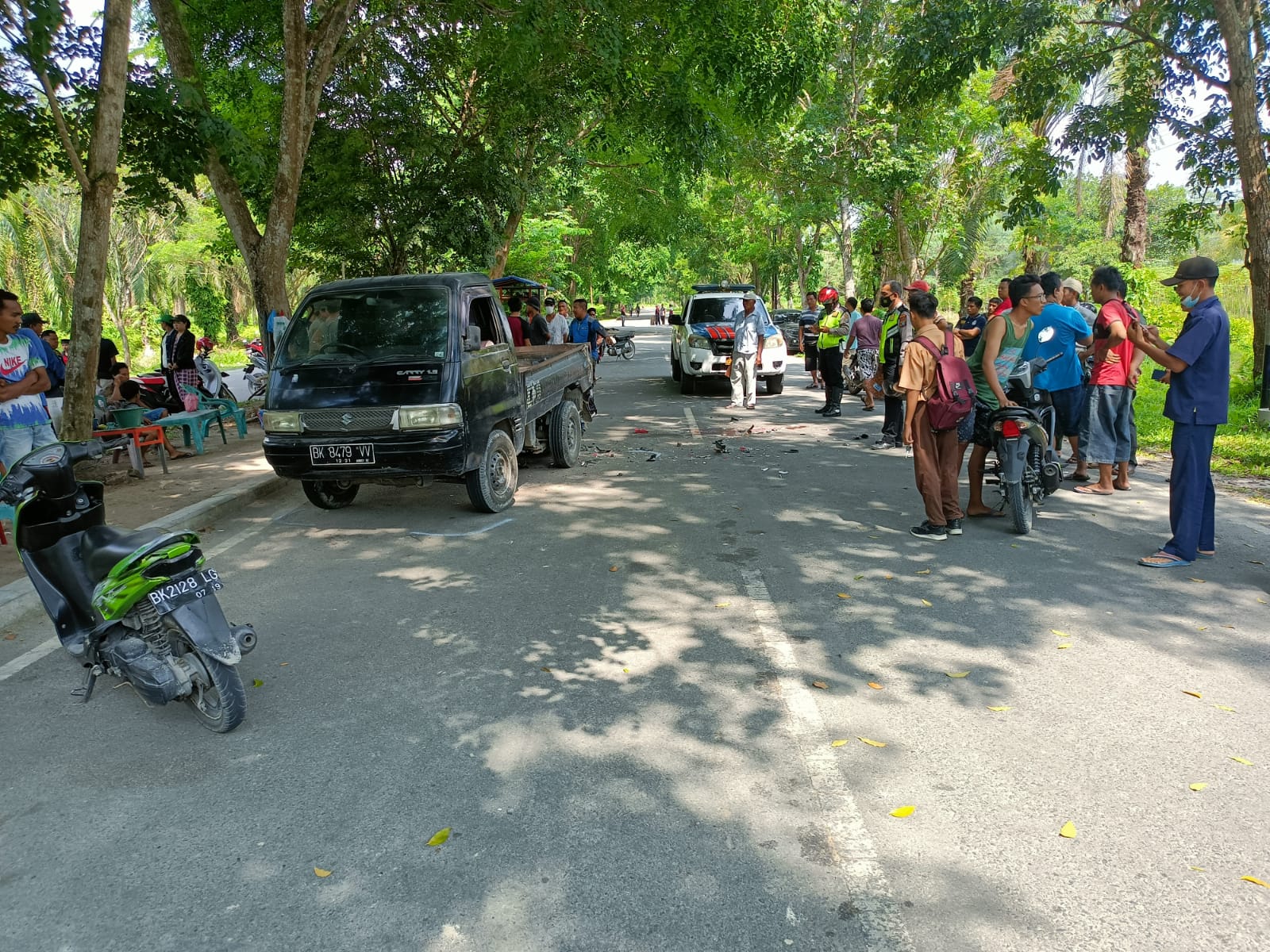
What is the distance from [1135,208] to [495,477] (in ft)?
58.1

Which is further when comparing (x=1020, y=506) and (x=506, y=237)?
(x=506, y=237)

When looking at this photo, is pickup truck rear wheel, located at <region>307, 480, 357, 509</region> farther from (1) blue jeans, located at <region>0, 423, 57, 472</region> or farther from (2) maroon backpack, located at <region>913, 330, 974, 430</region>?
(2) maroon backpack, located at <region>913, 330, 974, 430</region>

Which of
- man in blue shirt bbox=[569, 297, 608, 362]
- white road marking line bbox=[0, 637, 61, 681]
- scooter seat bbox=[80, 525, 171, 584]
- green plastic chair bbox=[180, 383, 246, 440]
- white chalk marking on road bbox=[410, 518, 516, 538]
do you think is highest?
man in blue shirt bbox=[569, 297, 608, 362]

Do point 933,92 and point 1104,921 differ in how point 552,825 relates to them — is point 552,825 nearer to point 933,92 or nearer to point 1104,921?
point 1104,921

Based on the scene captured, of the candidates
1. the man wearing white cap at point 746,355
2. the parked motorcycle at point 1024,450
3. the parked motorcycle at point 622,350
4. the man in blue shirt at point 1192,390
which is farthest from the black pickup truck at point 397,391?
the parked motorcycle at point 622,350

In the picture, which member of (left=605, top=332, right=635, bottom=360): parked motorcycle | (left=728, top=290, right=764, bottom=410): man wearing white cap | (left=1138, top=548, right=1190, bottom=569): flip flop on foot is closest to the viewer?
(left=1138, top=548, right=1190, bottom=569): flip flop on foot

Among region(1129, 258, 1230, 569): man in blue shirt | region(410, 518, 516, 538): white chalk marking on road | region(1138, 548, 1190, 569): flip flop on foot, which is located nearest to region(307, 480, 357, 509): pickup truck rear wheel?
region(410, 518, 516, 538): white chalk marking on road

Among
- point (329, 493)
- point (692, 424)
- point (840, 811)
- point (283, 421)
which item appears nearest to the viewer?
point (840, 811)

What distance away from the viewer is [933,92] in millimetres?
13984

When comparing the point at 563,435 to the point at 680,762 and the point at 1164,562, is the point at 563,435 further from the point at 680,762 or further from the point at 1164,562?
the point at 680,762

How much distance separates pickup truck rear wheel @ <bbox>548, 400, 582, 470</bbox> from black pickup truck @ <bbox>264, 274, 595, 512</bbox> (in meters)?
1.53

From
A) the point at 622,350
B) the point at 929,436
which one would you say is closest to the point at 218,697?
the point at 929,436

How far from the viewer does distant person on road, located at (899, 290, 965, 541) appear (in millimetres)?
6695

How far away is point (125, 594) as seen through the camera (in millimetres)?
3783
